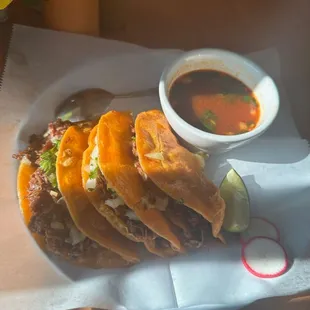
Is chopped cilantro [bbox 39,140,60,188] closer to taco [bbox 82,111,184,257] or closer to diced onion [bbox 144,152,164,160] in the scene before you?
taco [bbox 82,111,184,257]

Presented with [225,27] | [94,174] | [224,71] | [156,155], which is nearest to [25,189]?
[94,174]

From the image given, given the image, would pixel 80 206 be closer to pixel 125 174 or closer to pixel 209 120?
pixel 125 174

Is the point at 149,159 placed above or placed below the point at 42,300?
above

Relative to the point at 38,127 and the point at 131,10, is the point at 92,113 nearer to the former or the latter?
the point at 38,127

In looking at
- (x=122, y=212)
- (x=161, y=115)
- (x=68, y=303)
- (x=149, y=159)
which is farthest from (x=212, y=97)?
(x=68, y=303)

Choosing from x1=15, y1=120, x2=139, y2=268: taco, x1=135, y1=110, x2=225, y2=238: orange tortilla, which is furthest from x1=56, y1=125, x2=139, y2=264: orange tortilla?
x1=135, y1=110, x2=225, y2=238: orange tortilla

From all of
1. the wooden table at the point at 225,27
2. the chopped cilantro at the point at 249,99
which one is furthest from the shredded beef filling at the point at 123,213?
the wooden table at the point at 225,27
